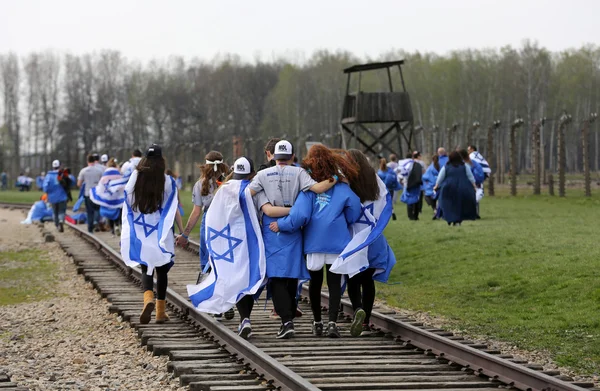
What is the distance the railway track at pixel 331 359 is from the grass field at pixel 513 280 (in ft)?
3.21

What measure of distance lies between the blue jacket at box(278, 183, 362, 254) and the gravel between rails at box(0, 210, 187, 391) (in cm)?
167

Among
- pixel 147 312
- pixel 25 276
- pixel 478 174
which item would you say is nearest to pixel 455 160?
pixel 478 174

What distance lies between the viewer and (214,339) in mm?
11062

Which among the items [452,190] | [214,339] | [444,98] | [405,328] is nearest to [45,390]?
[214,339]

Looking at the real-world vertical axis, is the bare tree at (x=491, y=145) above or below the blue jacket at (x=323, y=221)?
above

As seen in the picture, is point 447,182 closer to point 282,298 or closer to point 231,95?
point 282,298

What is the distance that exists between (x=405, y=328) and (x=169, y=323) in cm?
280

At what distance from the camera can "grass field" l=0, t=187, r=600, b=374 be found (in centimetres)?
1162

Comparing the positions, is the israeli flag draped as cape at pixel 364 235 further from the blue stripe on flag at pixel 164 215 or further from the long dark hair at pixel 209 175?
the blue stripe on flag at pixel 164 215

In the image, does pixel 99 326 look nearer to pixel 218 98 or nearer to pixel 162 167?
pixel 162 167

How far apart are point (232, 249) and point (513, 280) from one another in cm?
517

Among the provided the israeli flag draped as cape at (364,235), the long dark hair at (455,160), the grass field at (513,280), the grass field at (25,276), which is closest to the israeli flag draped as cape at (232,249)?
the israeli flag draped as cape at (364,235)

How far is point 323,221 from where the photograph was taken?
1084 centimetres

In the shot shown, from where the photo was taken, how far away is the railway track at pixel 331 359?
862cm
